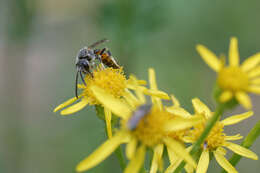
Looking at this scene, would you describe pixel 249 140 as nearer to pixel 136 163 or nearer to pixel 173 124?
pixel 173 124

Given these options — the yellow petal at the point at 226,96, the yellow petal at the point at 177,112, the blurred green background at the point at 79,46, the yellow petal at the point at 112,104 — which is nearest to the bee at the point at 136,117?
the yellow petal at the point at 112,104

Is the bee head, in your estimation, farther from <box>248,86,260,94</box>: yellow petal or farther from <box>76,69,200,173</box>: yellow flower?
<box>248,86,260,94</box>: yellow petal

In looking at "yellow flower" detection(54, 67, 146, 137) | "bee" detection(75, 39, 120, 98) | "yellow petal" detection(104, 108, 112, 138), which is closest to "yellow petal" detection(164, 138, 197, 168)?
"yellow petal" detection(104, 108, 112, 138)

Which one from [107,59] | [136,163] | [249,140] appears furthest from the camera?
[107,59]

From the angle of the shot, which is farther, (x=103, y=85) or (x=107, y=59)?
(x=107, y=59)

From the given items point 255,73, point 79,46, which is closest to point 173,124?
point 255,73

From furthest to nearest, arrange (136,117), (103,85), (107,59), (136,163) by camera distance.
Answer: (107,59) < (103,85) < (136,117) < (136,163)

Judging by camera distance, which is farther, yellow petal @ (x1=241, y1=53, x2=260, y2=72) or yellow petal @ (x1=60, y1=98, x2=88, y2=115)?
yellow petal @ (x1=60, y1=98, x2=88, y2=115)
